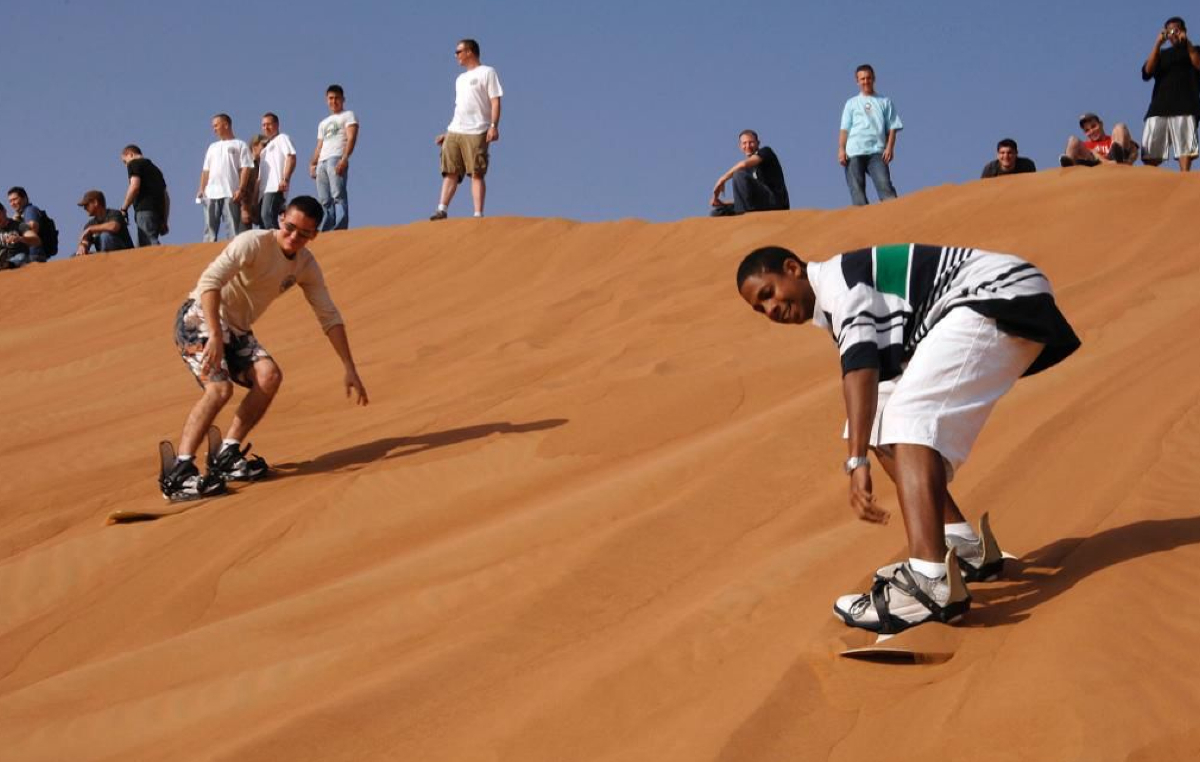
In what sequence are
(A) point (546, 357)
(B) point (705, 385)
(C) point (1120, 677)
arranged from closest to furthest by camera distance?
(C) point (1120, 677) → (B) point (705, 385) → (A) point (546, 357)

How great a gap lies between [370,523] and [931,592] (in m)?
3.60

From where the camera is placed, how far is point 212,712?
195 inches

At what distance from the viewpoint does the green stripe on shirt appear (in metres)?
4.63

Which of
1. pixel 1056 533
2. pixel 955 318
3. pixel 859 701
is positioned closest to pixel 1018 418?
pixel 1056 533

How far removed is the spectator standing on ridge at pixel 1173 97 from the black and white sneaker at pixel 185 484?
8812 millimetres

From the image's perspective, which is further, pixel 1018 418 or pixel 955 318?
pixel 1018 418

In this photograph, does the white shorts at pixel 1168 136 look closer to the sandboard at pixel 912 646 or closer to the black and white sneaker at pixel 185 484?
the black and white sneaker at pixel 185 484

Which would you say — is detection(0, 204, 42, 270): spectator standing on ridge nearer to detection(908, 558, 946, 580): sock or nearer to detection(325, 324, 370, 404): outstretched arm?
detection(325, 324, 370, 404): outstretched arm

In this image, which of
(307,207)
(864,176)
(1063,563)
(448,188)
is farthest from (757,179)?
(1063,563)

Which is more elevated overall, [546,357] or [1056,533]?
[546,357]

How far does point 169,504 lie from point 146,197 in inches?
379

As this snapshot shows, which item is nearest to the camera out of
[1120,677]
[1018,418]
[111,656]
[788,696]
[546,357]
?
[1120,677]

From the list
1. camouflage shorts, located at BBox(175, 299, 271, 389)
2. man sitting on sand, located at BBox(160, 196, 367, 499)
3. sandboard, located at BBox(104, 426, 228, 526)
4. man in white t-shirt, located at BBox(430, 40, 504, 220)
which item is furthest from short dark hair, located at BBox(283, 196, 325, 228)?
man in white t-shirt, located at BBox(430, 40, 504, 220)

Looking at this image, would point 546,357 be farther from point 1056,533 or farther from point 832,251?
point 1056,533
